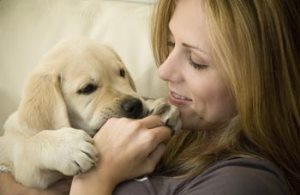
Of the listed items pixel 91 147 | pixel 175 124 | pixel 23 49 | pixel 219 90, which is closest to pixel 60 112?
pixel 91 147

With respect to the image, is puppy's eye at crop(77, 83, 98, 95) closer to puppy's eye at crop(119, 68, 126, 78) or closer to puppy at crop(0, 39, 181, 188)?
puppy at crop(0, 39, 181, 188)

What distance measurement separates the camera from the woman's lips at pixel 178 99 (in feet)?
4.42

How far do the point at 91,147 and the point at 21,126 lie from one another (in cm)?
35

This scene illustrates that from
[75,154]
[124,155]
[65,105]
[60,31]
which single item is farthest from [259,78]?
[60,31]

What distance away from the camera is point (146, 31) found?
6.16ft

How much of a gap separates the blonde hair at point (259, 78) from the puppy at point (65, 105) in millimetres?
176

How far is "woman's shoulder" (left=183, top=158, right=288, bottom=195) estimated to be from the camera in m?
1.04

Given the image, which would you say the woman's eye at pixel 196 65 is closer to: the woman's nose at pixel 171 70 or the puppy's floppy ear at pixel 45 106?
the woman's nose at pixel 171 70

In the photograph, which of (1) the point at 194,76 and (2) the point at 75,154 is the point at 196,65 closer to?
(1) the point at 194,76

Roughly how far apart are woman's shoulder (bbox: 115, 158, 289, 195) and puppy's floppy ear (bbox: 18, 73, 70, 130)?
13.3 inches

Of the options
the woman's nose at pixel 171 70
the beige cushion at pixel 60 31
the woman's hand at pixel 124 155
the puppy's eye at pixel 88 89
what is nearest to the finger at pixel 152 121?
the woman's hand at pixel 124 155

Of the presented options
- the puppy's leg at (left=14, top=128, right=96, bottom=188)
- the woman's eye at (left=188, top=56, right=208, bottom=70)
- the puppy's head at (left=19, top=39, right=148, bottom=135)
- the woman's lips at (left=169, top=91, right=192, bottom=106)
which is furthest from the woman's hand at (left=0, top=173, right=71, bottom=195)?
the woman's eye at (left=188, top=56, right=208, bottom=70)

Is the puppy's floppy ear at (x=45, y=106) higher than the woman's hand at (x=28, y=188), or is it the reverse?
the puppy's floppy ear at (x=45, y=106)

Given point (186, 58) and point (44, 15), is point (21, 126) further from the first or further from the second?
point (44, 15)
